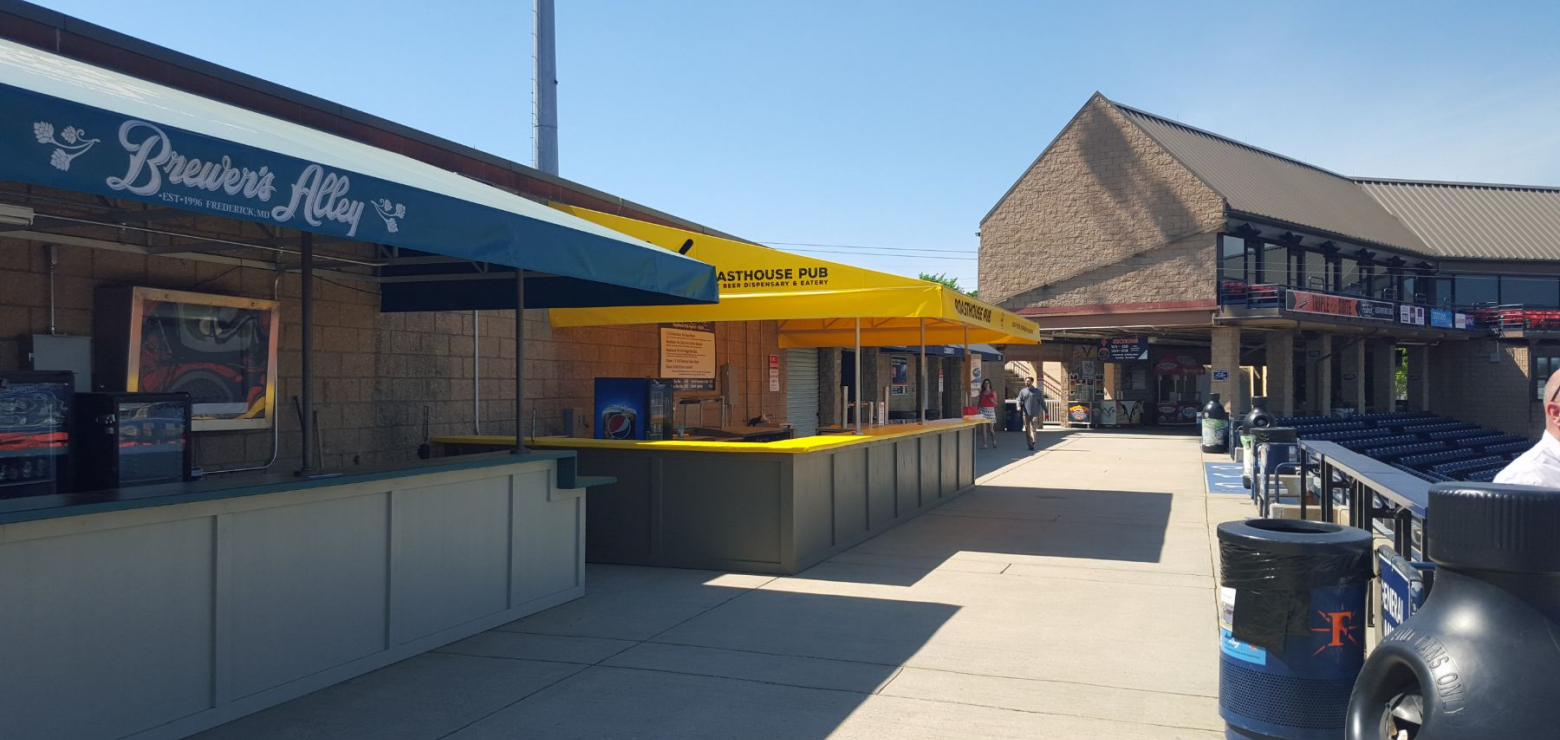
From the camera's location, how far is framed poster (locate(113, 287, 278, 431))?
663cm

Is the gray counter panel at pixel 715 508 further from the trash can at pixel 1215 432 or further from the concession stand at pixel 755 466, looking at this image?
the trash can at pixel 1215 432

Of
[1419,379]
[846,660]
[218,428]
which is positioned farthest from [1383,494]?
[1419,379]

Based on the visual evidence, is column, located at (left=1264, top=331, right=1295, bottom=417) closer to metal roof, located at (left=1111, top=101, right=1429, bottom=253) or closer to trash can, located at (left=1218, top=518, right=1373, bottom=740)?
metal roof, located at (left=1111, top=101, right=1429, bottom=253)

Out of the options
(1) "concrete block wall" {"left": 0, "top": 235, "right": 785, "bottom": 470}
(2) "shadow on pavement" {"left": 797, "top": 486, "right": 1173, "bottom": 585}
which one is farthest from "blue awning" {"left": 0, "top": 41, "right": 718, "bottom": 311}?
(2) "shadow on pavement" {"left": 797, "top": 486, "right": 1173, "bottom": 585}

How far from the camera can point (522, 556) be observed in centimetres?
739

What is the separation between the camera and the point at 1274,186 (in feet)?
122

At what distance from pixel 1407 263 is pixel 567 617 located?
43753 millimetres

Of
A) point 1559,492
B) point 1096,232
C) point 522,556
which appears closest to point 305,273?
point 522,556

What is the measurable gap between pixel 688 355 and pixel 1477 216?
45772 millimetres

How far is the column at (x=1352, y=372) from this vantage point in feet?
127

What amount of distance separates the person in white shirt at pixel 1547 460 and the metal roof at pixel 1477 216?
149 ft

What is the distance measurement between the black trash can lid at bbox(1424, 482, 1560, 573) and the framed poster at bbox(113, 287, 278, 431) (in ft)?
21.7

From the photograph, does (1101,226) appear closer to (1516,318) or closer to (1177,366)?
(1177,366)

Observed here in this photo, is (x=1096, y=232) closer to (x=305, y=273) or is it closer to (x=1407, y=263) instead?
(x=1407, y=263)
